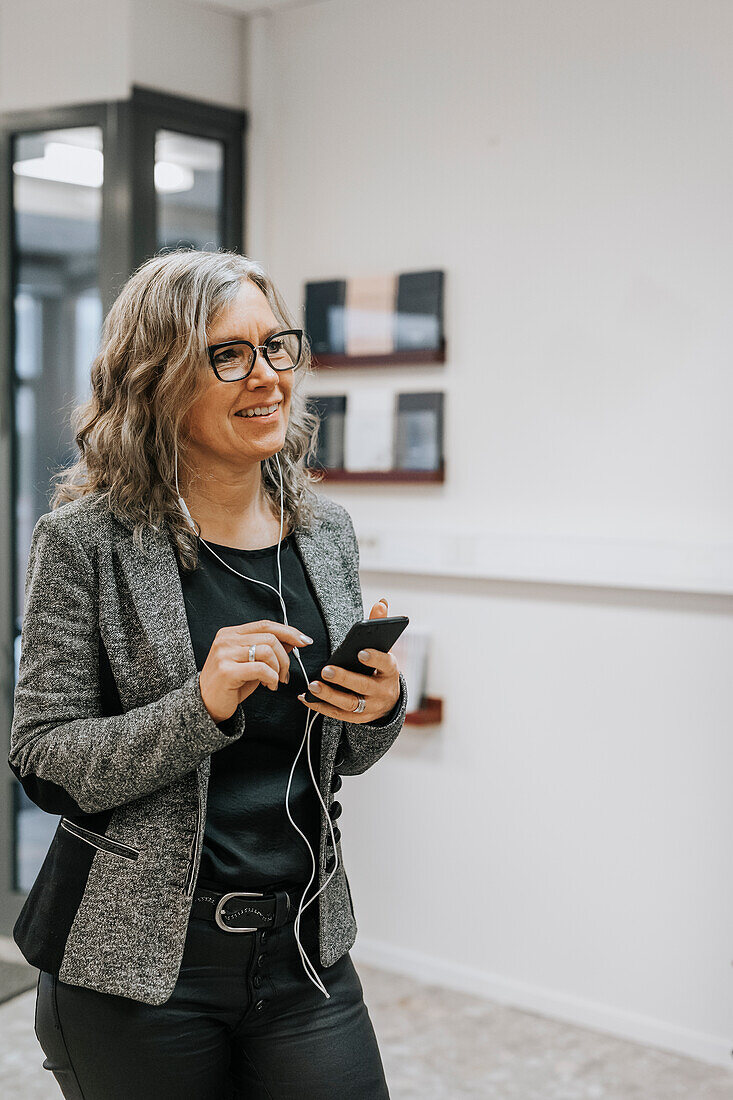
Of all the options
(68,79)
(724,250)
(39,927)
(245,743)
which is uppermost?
(68,79)

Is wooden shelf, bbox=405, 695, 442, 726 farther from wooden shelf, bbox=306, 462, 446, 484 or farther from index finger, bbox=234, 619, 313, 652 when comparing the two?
index finger, bbox=234, 619, 313, 652

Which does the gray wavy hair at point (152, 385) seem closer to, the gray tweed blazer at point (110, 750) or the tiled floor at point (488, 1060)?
the gray tweed blazer at point (110, 750)

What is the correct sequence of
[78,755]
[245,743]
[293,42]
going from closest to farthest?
1. [78,755]
2. [245,743]
3. [293,42]

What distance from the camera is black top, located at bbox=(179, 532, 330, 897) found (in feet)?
4.30

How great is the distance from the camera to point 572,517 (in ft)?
8.95

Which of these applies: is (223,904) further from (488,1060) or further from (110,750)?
(488,1060)

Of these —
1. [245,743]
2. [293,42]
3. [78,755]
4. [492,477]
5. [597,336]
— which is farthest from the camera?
[293,42]

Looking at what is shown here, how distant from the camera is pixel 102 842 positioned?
4.21 ft

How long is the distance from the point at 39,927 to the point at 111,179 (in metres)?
2.10

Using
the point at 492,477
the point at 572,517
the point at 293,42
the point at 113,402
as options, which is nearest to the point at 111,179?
the point at 293,42

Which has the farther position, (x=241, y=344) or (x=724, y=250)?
(x=724, y=250)

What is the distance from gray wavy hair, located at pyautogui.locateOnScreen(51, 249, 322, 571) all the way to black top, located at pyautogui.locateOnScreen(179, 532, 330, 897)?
6 cm

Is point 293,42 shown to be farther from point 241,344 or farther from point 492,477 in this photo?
point 241,344

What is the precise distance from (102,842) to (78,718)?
0.47 feet
